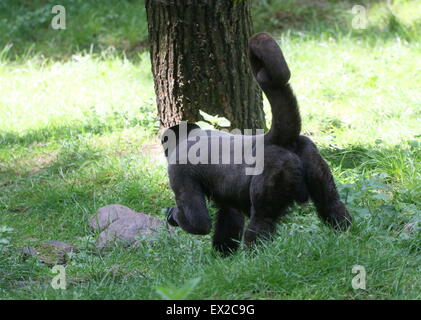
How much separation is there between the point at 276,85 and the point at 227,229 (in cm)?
128

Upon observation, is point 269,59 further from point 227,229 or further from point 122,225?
point 122,225

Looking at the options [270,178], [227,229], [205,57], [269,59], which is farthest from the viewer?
[205,57]

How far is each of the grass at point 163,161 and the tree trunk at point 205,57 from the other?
81cm

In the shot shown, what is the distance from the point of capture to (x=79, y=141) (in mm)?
7449

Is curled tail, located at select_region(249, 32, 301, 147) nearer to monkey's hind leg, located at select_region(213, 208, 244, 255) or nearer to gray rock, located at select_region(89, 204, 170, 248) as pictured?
monkey's hind leg, located at select_region(213, 208, 244, 255)

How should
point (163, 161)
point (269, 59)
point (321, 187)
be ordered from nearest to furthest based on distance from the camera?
1. point (269, 59)
2. point (321, 187)
3. point (163, 161)

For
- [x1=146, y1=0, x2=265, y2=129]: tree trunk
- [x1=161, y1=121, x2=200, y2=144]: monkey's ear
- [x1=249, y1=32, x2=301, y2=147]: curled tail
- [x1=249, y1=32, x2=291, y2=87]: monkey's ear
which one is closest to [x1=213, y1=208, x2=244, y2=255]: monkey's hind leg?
[x1=161, y1=121, x2=200, y2=144]: monkey's ear

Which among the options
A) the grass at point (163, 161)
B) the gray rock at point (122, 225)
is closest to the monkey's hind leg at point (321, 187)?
the grass at point (163, 161)

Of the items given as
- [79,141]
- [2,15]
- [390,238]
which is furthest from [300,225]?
[2,15]

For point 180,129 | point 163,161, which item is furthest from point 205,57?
point 180,129

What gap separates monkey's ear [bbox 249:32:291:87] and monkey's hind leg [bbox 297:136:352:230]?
459 mm

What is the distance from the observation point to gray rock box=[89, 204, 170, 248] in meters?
5.38

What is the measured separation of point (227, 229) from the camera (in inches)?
190

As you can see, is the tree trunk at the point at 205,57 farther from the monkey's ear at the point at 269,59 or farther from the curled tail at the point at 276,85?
the monkey's ear at the point at 269,59
